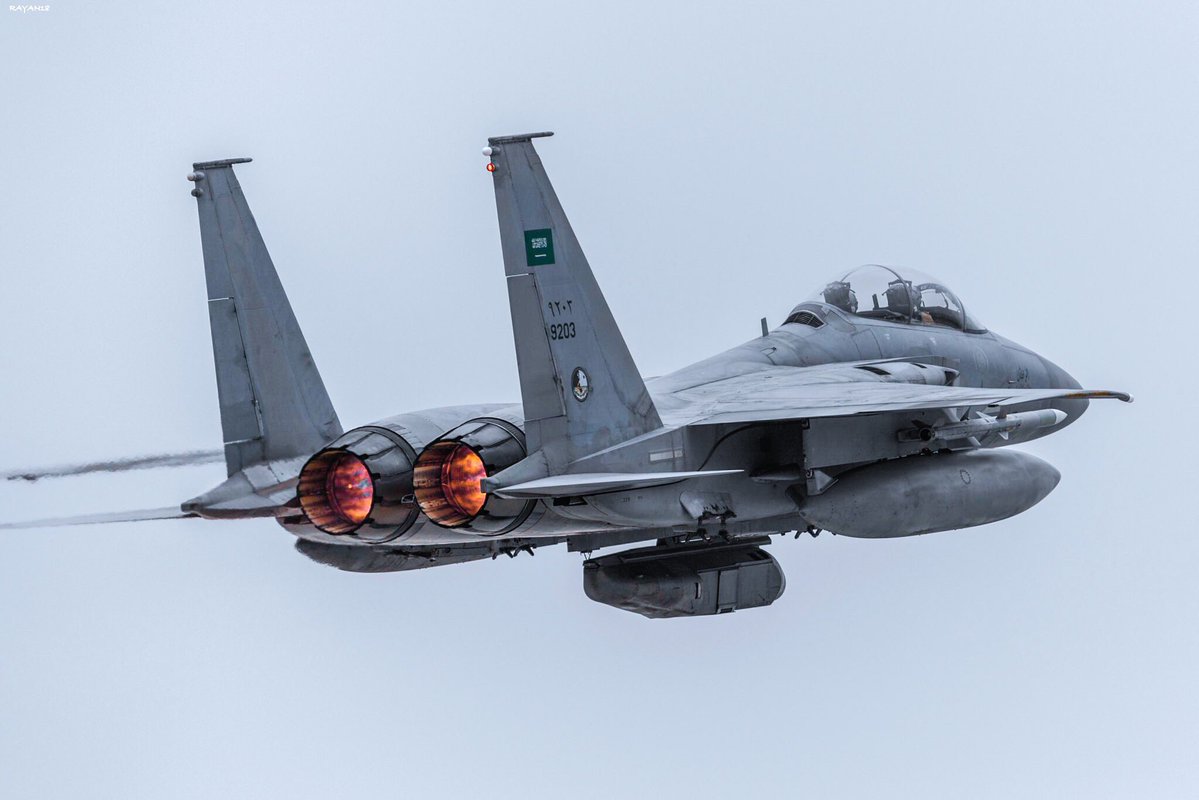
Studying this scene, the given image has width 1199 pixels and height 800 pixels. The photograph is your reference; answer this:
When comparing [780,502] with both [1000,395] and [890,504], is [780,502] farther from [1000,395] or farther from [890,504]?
[1000,395]

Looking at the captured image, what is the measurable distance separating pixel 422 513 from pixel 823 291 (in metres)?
5.50

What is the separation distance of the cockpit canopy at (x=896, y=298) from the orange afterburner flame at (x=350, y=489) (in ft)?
18.8

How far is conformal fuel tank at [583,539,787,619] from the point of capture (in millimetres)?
16594

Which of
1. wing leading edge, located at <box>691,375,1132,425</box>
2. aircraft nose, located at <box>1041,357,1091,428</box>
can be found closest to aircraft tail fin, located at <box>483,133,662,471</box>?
wing leading edge, located at <box>691,375,1132,425</box>

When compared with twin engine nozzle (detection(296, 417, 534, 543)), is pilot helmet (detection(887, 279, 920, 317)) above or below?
above

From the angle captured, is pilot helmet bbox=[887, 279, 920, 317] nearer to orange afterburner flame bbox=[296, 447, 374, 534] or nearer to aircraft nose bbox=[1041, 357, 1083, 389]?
aircraft nose bbox=[1041, 357, 1083, 389]

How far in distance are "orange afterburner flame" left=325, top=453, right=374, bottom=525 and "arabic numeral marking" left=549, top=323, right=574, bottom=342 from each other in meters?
1.74

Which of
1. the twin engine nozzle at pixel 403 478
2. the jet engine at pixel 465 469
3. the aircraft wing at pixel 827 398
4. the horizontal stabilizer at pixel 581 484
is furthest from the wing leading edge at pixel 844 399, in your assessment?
the twin engine nozzle at pixel 403 478

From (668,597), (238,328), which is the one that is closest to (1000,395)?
→ (668,597)

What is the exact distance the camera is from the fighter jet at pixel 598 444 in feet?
46.2

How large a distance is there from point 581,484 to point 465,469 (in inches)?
49.0

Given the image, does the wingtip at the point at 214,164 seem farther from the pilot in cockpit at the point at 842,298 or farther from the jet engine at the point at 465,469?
the pilot in cockpit at the point at 842,298

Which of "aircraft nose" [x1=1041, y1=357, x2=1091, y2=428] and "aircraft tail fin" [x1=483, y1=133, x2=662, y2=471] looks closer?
"aircraft tail fin" [x1=483, y1=133, x2=662, y2=471]

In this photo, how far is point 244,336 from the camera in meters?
15.4
